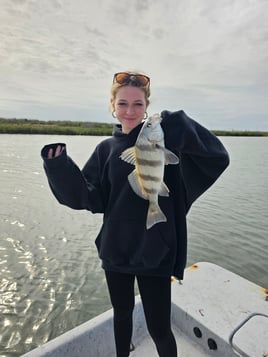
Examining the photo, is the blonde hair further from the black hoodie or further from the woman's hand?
the woman's hand

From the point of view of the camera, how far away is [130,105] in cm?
213

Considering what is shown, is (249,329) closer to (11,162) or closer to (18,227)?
(18,227)

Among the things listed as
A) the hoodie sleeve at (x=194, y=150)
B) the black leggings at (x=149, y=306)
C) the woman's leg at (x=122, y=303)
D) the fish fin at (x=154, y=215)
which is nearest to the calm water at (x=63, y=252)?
the woman's leg at (x=122, y=303)

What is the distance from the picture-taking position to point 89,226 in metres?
7.61

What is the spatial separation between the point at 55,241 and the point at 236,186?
29.6ft

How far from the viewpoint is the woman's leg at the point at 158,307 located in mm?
2092

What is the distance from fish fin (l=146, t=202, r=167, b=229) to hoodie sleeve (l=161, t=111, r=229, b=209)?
13.2 inches

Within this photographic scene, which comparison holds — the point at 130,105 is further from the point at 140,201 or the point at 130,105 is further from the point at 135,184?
the point at 140,201

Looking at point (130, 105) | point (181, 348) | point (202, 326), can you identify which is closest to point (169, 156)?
point (130, 105)

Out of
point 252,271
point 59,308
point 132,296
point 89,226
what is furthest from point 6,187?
point 132,296

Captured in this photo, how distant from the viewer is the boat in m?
2.51

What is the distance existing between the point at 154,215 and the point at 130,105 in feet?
2.79

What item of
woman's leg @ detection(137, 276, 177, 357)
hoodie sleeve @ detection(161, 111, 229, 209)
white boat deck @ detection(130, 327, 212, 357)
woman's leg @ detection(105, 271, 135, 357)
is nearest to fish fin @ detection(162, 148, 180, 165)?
hoodie sleeve @ detection(161, 111, 229, 209)

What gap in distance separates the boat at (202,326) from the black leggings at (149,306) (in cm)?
48
